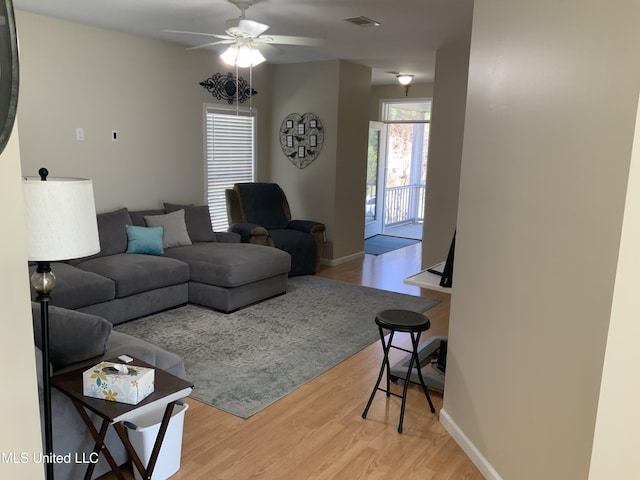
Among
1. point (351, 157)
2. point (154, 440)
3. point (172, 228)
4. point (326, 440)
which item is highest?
point (351, 157)

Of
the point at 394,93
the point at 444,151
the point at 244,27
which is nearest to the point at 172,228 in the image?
the point at 244,27

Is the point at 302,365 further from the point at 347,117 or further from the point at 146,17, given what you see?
the point at 347,117

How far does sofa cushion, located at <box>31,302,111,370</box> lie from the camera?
7.06 feet

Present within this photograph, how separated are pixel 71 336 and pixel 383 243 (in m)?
6.60

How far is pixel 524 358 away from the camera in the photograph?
6.91 ft

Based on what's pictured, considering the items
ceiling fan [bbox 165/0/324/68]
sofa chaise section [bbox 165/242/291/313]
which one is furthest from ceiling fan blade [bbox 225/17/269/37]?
sofa chaise section [bbox 165/242/291/313]

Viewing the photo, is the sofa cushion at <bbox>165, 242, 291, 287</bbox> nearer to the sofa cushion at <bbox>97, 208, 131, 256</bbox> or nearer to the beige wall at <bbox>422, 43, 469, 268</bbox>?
the sofa cushion at <bbox>97, 208, 131, 256</bbox>

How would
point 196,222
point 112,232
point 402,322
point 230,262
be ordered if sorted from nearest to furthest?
point 402,322 < point 230,262 < point 112,232 < point 196,222

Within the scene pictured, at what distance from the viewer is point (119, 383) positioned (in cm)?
191

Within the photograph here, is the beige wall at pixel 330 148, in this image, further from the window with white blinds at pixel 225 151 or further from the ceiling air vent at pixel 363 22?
the ceiling air vent at pixel 363 22

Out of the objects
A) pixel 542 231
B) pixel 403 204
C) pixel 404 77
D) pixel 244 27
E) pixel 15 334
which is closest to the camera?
pixel 15 334

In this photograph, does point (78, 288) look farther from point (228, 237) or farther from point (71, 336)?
point (228, 237)

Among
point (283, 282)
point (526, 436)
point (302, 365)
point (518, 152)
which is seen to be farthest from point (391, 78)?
point (526, 436)

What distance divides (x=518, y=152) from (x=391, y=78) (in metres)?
6.24
